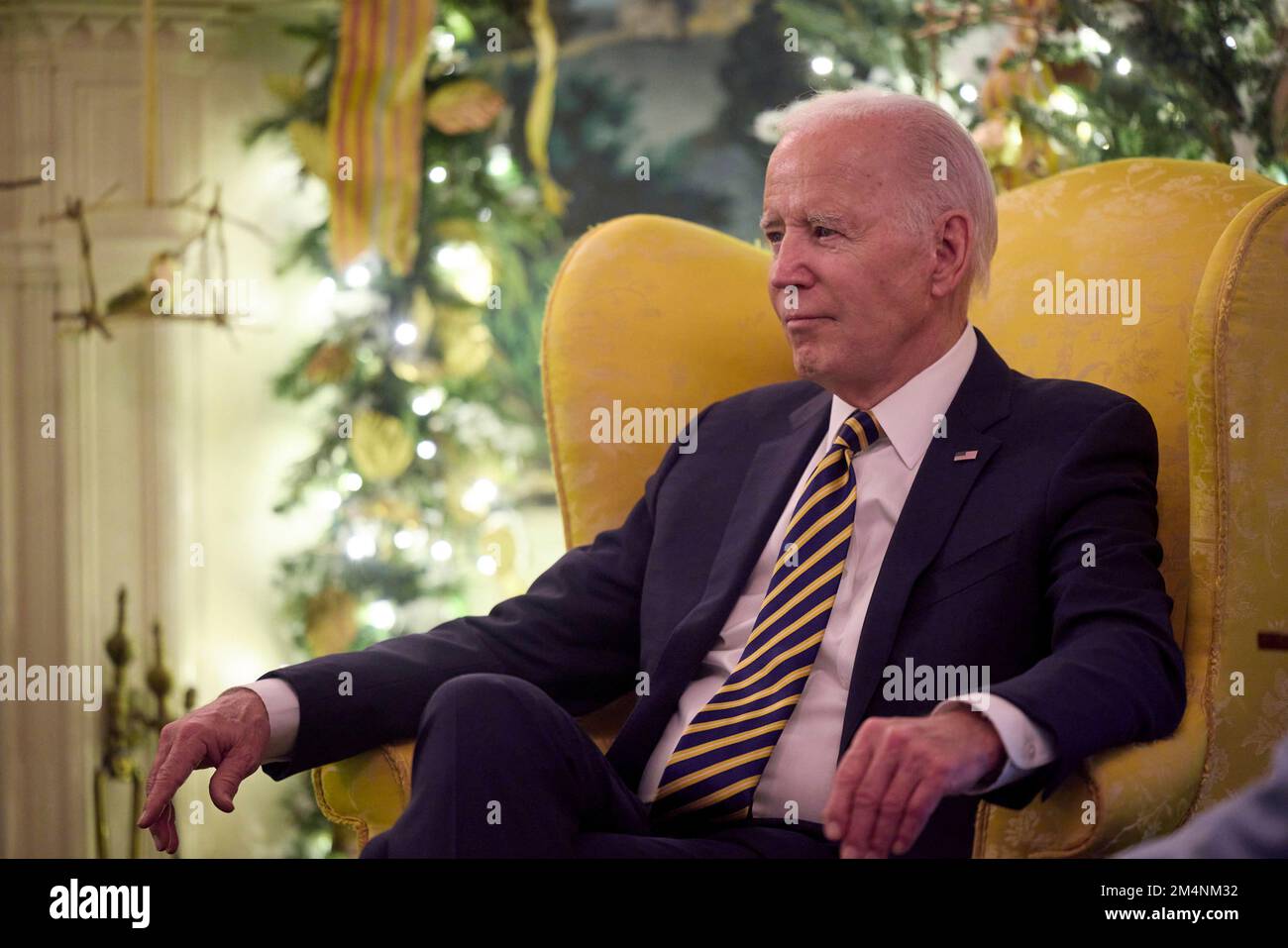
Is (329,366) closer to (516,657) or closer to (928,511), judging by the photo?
(516,657)

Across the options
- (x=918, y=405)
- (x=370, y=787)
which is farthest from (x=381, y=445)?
(x=918, y=405)

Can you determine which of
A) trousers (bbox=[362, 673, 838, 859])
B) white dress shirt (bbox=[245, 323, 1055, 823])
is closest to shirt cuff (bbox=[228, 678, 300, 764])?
white dress shirt (bbox=[245, 323, 1055, 823])

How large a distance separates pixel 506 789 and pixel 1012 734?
1.60 ft

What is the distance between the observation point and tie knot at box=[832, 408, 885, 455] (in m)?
1.70

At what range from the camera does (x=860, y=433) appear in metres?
1.70

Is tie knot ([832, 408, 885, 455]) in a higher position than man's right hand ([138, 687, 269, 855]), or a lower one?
higher

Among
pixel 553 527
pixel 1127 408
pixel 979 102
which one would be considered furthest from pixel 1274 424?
pixel 553 527

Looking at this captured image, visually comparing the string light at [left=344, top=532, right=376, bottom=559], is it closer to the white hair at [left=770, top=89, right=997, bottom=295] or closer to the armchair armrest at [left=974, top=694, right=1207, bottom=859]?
the white hair at [left=770, top=89, right=997, bottom=295]

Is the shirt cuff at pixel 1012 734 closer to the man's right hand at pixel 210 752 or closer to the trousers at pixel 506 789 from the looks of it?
the trousers at pixel 506 789

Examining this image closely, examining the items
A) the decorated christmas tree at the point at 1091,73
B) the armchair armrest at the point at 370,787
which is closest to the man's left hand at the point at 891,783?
the armchair armrest at the point at 370,787

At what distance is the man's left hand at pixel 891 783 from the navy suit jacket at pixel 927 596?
109 millimetres

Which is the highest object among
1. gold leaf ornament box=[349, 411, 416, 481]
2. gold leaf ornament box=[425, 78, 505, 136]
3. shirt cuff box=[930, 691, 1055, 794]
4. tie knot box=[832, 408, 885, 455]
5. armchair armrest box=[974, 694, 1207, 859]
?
gold leaf ornament box=[425, 78, 505, 136]

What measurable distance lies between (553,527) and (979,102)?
159 centimetres
